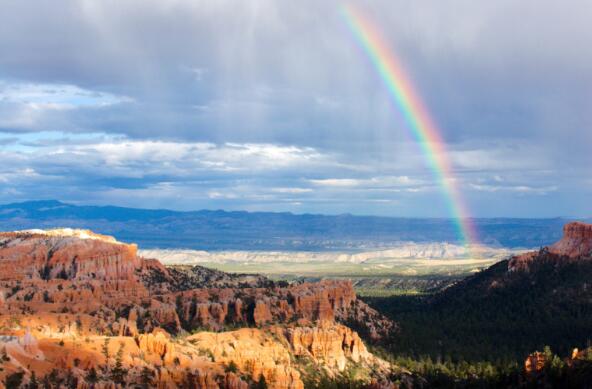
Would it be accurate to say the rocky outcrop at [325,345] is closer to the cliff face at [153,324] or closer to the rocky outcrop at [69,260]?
the cliff face at [153,324]

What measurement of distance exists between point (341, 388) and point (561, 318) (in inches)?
3506

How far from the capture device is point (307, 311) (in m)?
163

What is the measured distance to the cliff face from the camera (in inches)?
3932

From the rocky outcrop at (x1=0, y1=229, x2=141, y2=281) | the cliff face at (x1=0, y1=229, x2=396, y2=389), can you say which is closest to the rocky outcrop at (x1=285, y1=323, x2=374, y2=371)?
the cliff face at (x1=0, y1=229, x2=396, y2=389)

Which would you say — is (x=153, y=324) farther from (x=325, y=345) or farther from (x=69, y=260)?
(x=69, y=260)

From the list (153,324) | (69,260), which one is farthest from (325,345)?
(69,260)

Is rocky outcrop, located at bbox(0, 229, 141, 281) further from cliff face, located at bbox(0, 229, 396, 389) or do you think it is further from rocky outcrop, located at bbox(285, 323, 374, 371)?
rocky outcrop, located at bbox(285, 323, 374, 371)

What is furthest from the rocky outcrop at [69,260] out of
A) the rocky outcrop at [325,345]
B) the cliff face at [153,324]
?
the rocky outcrop at [325,345]

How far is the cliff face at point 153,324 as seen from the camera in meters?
99.9

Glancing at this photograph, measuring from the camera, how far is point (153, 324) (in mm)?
140625

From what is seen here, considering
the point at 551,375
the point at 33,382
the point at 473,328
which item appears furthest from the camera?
the point at 473,328

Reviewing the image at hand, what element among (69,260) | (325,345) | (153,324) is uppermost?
(69,260)

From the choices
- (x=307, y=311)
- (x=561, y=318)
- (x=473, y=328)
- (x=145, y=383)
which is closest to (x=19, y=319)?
(x=145, y=383)

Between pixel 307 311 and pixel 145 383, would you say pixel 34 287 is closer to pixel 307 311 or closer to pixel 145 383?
pixel 307 311
